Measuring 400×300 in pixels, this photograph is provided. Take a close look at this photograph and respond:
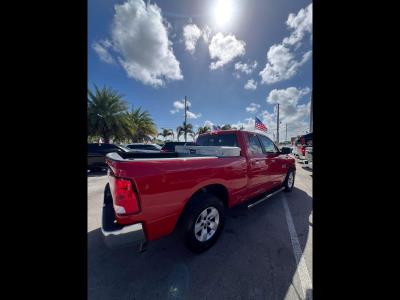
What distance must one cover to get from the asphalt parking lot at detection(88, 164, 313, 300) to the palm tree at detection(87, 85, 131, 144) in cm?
1926

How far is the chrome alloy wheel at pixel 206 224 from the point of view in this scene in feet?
8.01

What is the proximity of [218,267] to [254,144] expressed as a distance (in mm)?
2518

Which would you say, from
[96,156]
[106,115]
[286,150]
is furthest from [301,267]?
[106,115]

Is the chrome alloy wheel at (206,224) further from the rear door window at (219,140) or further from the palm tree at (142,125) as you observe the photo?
the palm tree at (142,125)

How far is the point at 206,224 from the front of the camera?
8.43 feet

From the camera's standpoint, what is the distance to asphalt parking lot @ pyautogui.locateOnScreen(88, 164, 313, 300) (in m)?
1.81

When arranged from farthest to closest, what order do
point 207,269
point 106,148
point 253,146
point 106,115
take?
point 106,115 < point 106,148 < point 253,146 < point 207,269

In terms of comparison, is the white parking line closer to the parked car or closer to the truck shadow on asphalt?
the truck shadow on asphalt

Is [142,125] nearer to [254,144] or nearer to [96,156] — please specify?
[96,156]

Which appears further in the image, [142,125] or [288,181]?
[142,125]
